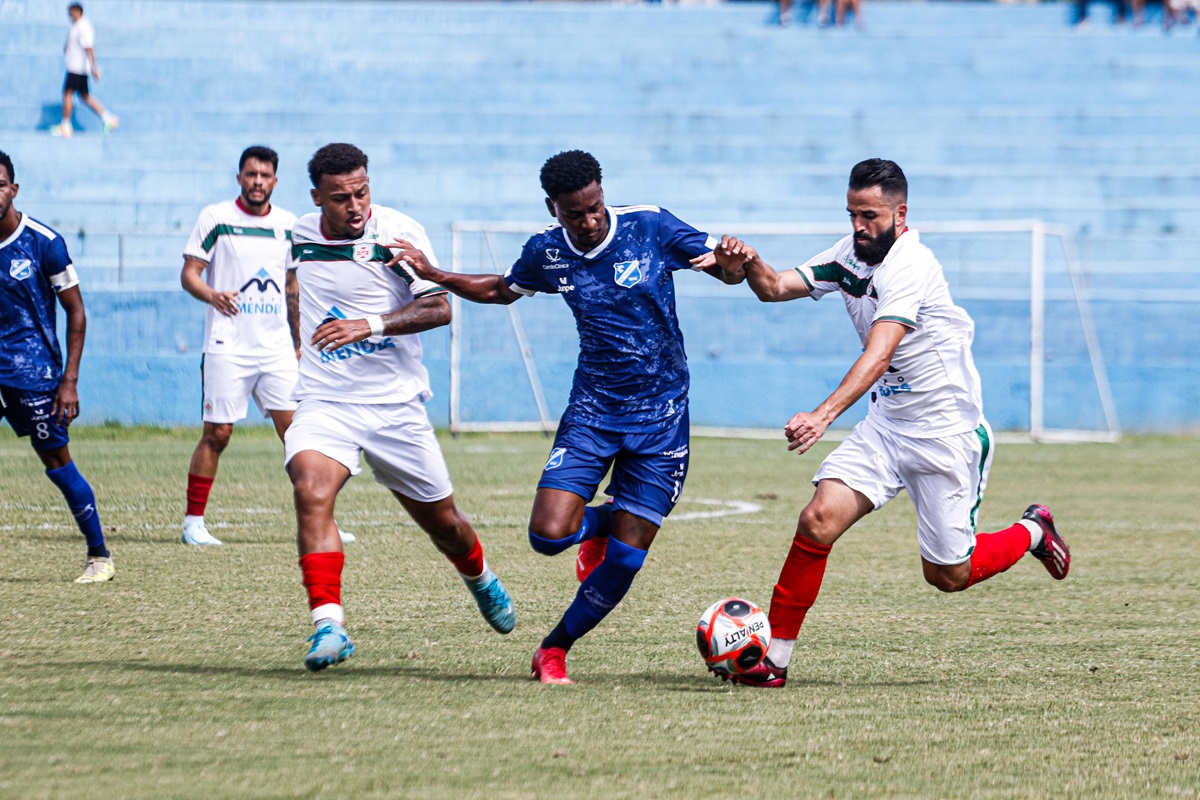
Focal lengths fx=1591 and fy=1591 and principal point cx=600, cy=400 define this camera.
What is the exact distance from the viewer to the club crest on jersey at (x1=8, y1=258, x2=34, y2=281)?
24.4 ft

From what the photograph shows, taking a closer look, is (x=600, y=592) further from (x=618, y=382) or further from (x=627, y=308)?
(x=627, y=308)

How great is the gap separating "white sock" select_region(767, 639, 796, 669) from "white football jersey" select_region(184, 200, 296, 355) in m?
5.05

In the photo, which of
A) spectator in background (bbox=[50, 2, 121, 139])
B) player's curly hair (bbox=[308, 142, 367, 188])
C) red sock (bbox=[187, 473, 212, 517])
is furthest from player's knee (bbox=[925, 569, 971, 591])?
spectator in background (bbox=[50, 2, 121, 139])

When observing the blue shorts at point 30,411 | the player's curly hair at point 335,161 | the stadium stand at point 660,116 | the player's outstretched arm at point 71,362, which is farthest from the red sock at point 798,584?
the stadium stand at point 660,116

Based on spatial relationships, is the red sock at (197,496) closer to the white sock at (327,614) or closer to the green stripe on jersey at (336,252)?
the green stripe on jersey at (336,252)

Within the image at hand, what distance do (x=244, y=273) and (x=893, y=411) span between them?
5070 millimetres

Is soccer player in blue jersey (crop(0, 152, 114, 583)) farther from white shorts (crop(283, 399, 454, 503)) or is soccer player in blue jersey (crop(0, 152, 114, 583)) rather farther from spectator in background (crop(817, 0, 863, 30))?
spectator in background (crop(817, 0, 863, 30))

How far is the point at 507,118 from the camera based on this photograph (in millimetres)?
24594

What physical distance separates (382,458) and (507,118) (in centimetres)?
1926

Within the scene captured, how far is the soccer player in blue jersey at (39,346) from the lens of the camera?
7.45 m

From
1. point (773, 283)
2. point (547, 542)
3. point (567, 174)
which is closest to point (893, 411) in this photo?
point (773, 283)

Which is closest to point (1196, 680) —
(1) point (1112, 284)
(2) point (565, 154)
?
(2) point (565, 154)

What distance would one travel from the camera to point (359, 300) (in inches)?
237

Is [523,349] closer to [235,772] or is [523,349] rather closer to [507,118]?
[507,118]
